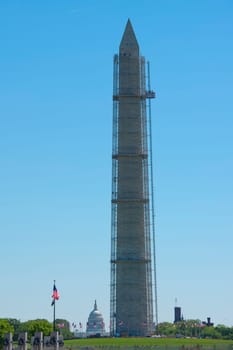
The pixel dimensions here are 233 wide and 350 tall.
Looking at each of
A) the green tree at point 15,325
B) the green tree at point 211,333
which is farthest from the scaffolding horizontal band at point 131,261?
the green tree at point 211,333

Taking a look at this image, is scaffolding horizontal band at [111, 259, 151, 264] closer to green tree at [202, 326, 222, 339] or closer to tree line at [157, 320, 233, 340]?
tree line at [157, 320, 233, 340]

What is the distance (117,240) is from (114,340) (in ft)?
49.7

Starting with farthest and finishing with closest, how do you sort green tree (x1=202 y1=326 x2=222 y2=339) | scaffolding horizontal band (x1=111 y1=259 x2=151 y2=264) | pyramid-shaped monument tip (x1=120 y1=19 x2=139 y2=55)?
green tree (x1=202 y1=326 x2=222 y2=339) < pyramid-shaped monument tip (x1=120 y1=19 x2=139 y2=55) < scaffolding horizontal band (x1=111 y1=259 x2=151 y2=264)

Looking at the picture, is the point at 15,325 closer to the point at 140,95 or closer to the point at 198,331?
the point at 198,331

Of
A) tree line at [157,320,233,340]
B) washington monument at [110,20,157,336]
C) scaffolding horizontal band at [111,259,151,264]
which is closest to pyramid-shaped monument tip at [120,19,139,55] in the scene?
washington monument at [110,20,157,336]

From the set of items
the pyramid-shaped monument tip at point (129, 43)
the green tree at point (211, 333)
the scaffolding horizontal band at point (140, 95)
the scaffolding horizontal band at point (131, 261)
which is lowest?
the green tree at point (211, 333)

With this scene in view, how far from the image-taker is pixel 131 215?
111 meters

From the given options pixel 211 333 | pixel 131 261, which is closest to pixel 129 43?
pixel 131 261

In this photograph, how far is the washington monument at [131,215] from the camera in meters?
111

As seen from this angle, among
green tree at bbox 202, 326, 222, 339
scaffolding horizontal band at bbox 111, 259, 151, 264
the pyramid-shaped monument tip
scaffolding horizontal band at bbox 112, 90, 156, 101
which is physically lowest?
green tree at bbox 202, 326, 222, 339

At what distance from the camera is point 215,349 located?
87625 mm

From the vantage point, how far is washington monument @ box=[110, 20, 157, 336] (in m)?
111

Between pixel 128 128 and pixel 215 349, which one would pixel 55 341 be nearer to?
pixel 215 349

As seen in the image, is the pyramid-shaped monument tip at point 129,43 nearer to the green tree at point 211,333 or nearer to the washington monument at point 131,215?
the washington monument at point 131,215
